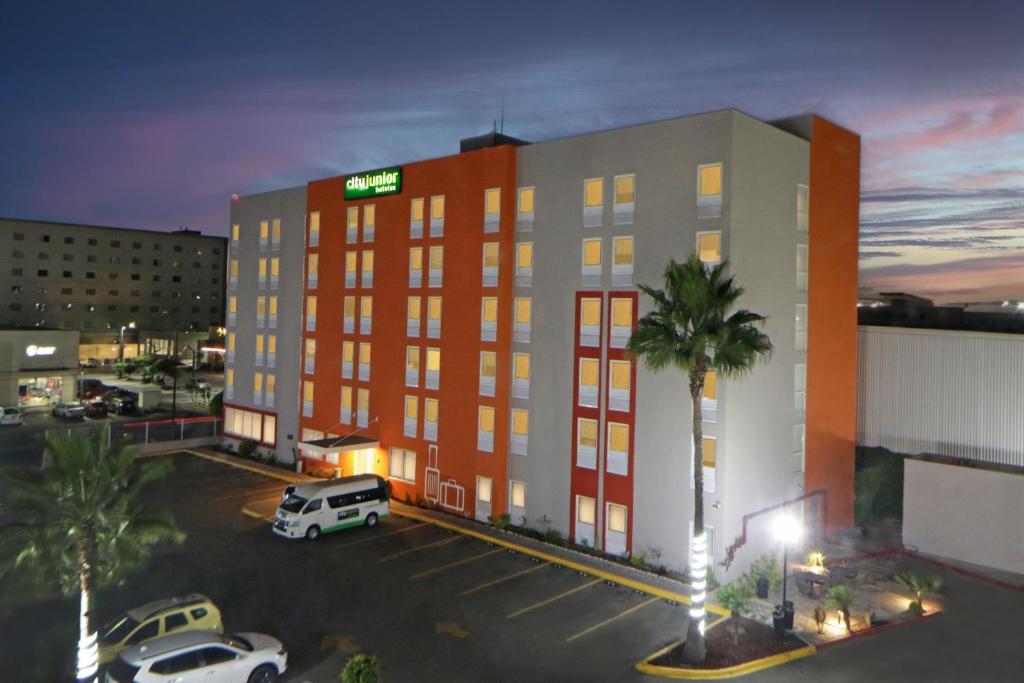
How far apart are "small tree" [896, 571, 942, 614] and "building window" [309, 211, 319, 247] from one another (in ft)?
110

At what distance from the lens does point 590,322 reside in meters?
28.3

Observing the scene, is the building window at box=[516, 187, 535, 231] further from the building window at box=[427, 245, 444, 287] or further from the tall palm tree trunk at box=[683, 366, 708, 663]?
the tall palm tree trunk at box=[683, 366, 708, 663]

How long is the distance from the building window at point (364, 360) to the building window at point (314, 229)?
7.63m

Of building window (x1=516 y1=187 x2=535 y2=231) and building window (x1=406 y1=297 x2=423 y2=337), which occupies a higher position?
building window (x1=516 y1=187 x2=535 y2=231)

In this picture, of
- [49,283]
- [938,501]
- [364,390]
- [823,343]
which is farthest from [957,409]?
[49,283]

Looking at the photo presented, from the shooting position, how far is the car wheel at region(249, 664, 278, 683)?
54.9ft

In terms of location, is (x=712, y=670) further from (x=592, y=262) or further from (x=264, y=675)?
(x=592, y=262)

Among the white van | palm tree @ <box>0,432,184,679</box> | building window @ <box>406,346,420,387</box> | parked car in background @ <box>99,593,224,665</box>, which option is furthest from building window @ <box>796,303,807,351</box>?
palm tree @ <box>0,432,184,679</box>

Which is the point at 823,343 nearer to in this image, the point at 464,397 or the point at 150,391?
the point at 464,397

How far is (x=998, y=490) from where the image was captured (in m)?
26.5

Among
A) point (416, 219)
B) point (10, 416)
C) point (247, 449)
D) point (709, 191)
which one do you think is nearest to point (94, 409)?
point (10, 416)

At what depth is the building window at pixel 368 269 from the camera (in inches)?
1474

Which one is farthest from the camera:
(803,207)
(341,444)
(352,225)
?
(352,225)

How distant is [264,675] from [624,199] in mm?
20453
